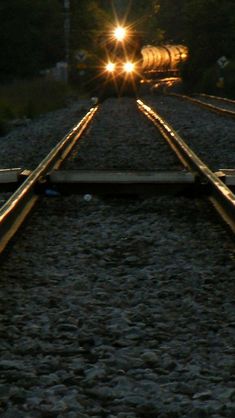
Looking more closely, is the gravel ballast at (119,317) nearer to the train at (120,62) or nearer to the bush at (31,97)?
the bush at (31,97)

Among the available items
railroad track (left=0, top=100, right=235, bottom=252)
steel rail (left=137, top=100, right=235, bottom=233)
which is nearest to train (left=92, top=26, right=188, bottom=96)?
steel rail (left=137, top=100, right=235, bottom=233)

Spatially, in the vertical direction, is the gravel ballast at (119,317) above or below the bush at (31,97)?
below

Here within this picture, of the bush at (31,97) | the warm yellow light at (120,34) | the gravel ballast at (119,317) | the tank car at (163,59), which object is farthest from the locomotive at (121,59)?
the gravel ballast at (119,317)

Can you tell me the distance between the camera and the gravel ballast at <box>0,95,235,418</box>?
3.78m

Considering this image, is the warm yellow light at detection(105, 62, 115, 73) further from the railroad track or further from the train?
the railroad track

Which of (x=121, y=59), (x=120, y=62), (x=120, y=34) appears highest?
(x=120, y=34)

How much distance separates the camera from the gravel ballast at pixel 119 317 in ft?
12.4

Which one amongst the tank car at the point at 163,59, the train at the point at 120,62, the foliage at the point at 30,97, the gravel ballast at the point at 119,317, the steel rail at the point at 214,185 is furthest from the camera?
the tank car at the point at 163,59

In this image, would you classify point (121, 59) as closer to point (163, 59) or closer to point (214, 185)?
point (163, 59)

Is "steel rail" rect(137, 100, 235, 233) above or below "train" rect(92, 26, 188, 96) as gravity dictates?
below

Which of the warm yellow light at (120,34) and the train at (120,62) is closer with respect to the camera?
the warm yellow light at (120,34)

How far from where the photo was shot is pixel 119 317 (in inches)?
194

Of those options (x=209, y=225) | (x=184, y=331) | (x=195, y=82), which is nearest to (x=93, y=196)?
(x=209, y=225)

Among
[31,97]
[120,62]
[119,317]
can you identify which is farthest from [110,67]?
[119,317]
